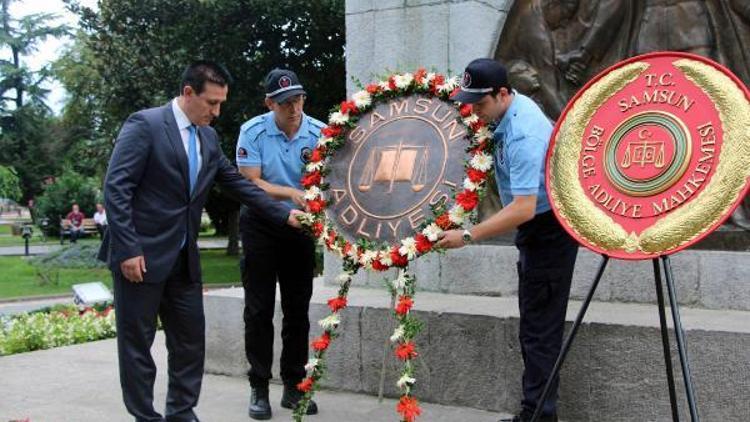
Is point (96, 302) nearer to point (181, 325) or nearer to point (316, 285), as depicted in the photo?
point (316, 285)

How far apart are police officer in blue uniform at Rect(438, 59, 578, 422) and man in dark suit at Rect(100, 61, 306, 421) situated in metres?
1.18

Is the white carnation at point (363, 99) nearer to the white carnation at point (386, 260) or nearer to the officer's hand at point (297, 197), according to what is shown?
the officer's hand at point (297, 197)

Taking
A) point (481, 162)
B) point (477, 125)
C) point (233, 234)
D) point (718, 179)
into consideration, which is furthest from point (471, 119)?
point (233, 234)

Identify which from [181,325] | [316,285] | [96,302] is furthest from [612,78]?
[96,302]

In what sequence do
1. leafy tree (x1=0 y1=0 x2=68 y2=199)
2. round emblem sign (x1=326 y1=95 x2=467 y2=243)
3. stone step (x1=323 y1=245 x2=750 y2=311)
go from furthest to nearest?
leafy tree (x1=0 y1=0 x2=68 y2=199) → stone step (x1=323 y1=245 x2=750 y2=311) → round emblem sign (x1=326 y1=95 x2=467 y2=243)

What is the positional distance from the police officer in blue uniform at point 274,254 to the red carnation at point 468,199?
124 centimetres

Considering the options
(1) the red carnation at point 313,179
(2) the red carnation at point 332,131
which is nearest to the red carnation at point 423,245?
(1) the red carnation at point 313,179

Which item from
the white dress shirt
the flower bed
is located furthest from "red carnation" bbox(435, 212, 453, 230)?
the flower bed

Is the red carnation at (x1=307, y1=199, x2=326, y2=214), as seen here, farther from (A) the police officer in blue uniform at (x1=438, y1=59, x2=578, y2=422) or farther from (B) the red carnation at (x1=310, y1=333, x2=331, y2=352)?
(A) the police officer in blue uniform at (x1=438, y1=59, x2=578, y2=422)

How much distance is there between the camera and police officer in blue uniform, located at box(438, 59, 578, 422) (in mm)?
3801

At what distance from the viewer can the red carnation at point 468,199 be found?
3.84 metres

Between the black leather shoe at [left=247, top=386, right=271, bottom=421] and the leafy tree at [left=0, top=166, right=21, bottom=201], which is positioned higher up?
the leafy tree at [left=0, top=166, right=21, bottom=201]

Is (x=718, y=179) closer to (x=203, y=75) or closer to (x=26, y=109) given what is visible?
(x=203, y=75)

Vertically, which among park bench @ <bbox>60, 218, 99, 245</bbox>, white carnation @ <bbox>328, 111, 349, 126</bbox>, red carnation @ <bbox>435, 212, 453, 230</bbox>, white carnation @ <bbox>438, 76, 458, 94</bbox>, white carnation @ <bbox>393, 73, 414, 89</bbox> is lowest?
park bench @ <bbox>60, 218, 99, 245</bbox>
